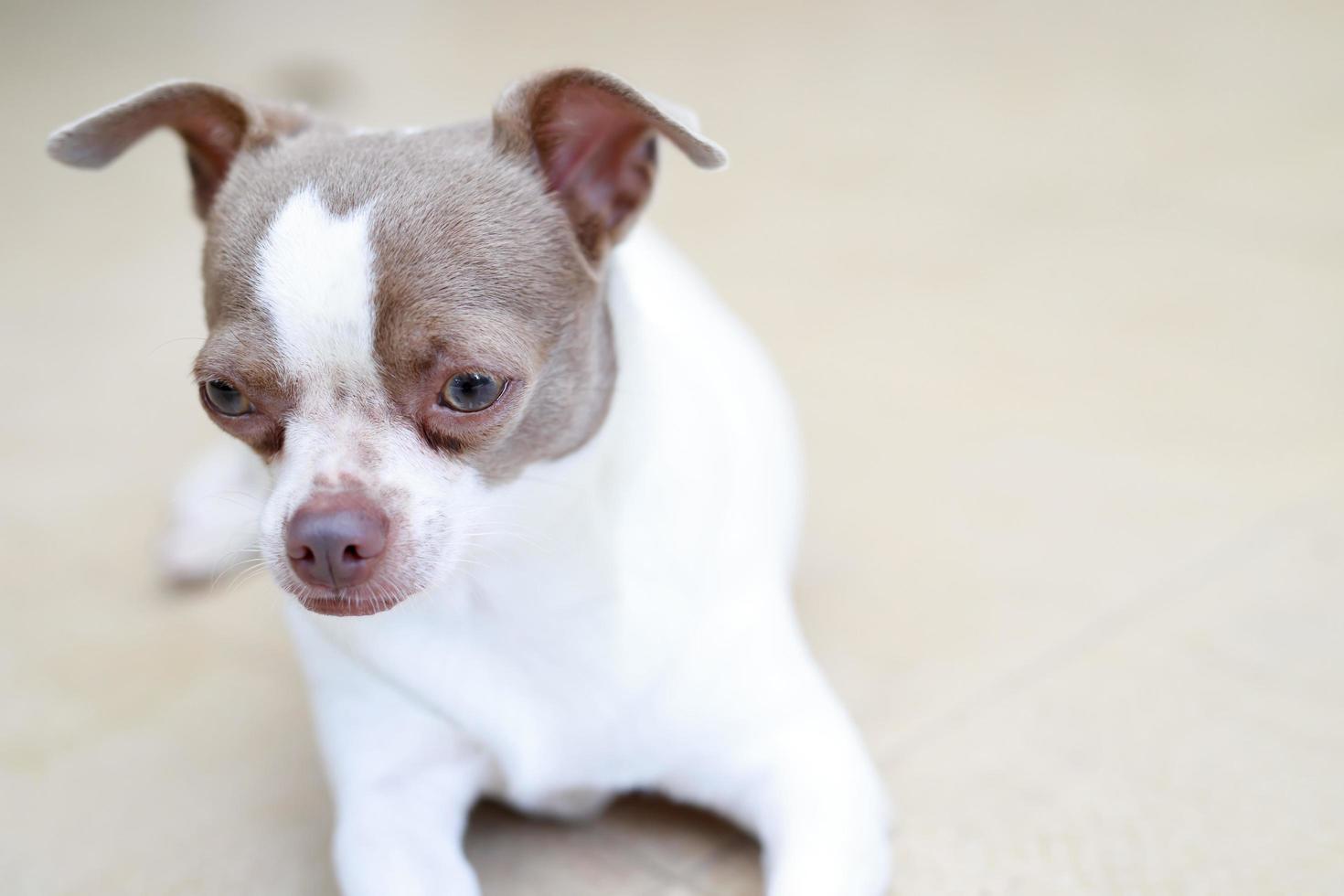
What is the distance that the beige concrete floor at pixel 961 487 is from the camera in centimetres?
211

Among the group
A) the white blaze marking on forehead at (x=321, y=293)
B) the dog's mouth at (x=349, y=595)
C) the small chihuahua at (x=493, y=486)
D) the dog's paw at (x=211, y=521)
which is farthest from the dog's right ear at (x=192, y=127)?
the dog's paw at (x=211, y=521)

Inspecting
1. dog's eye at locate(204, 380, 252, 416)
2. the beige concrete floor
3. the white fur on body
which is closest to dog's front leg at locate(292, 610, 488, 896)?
the white fur on body

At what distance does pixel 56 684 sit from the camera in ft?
8.59

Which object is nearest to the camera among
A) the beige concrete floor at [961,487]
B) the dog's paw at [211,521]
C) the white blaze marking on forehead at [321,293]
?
the white blaze marking on forehead at [321,293]

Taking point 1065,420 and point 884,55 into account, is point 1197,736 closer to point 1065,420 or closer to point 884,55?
point 1065,420

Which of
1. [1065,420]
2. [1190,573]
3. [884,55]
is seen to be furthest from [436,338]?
[884,55]

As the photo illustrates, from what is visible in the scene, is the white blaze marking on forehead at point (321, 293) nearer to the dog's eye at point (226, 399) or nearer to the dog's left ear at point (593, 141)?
the dog's eye at point (226, 399)

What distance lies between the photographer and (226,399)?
174cm

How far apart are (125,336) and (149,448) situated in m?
0.92

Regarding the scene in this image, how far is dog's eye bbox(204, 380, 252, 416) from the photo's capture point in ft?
5.64

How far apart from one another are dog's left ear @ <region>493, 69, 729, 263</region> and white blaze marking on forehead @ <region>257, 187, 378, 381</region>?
12.2 inches

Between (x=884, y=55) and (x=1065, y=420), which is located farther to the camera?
(x=884, y=55)

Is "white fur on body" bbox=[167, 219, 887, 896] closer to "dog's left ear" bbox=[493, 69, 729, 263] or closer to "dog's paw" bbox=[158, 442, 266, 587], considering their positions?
"dog's left ear" bbox=[493, 69, 729, 263]

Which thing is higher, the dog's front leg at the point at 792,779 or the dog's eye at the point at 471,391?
the dog's eye at the point at 471,391
